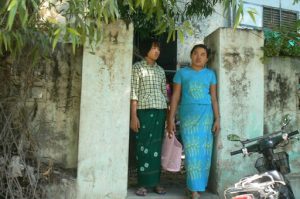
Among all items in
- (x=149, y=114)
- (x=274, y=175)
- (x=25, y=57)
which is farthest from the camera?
(x=149, y=114)

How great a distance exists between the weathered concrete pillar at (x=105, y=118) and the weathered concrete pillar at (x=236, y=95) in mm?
1012

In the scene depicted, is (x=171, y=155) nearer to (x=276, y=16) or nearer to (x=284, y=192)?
(x=284, y=192)

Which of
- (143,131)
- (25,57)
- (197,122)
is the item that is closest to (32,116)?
(25,57)

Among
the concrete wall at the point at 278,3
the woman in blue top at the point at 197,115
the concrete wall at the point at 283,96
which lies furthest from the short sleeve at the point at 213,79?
the concrete wall at the point at 278,3

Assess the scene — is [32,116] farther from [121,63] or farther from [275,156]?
[275,156]

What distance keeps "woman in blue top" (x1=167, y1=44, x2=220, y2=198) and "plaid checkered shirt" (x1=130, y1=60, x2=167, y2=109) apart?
186mm

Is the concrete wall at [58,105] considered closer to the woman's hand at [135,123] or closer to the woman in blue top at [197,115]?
the woman's hand at [135,123]

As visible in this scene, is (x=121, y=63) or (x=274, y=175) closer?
(x=274, y=175)

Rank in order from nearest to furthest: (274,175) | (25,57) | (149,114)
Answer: (274,175)
(25,57)
(149,114)

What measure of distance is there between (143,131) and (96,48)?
0.97 metres

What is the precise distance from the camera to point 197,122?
166 inches

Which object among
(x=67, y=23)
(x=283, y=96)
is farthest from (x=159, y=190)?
(x=67, y=23)

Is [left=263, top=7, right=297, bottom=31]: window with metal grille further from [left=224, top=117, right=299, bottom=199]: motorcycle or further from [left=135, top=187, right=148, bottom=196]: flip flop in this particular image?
[left=224, top=117, right=299, bottom=199]: motorcycle

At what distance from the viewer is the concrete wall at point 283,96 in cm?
471
